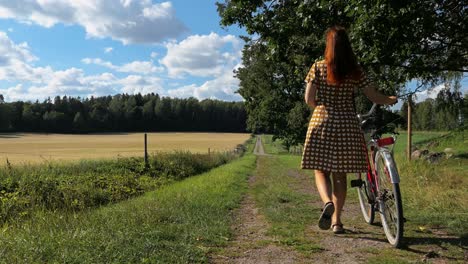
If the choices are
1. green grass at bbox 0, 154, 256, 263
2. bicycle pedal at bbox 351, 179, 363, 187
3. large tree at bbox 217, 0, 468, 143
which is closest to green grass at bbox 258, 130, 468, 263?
bicycle pedal at bbox 351, 179, 363, 187

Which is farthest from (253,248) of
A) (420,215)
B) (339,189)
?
(420,215)

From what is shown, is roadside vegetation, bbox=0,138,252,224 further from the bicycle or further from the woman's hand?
the woman's hand

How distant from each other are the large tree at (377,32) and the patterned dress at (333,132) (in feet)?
5.72

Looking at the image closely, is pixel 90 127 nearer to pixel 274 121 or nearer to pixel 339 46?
pixel 274 121

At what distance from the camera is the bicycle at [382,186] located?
3.70 metres

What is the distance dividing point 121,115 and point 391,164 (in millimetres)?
120122

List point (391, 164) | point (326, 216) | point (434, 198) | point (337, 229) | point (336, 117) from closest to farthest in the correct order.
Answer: point (391, 164), point (326, 216), point (336, 117), point (337, 229), point (434, 198)

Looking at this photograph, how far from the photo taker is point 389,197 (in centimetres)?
406

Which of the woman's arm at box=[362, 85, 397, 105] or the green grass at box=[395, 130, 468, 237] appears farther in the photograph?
the green grass at box=[395, 130, 468, 237]

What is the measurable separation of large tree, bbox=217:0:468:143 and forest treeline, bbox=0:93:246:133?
4331 inches

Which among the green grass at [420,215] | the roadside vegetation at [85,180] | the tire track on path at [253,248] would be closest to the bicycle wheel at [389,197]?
the green grass at [420,215]

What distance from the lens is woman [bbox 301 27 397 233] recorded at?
4094 mm

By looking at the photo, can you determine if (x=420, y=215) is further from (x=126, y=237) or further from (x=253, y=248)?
(x=126, y=237)

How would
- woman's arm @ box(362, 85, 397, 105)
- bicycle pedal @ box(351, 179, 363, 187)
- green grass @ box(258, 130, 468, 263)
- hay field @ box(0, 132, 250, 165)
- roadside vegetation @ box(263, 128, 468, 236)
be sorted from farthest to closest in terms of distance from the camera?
hay field @ box(0, 132, 250, 165)
bicycle pedal @ box(351, 179, 363, 187)
roadside vegetation @ box(263, 128, 468, 236)
woman's arm @ box(362, 85, 397, 105)
green grass @ box(258, 130, 468, 263)
